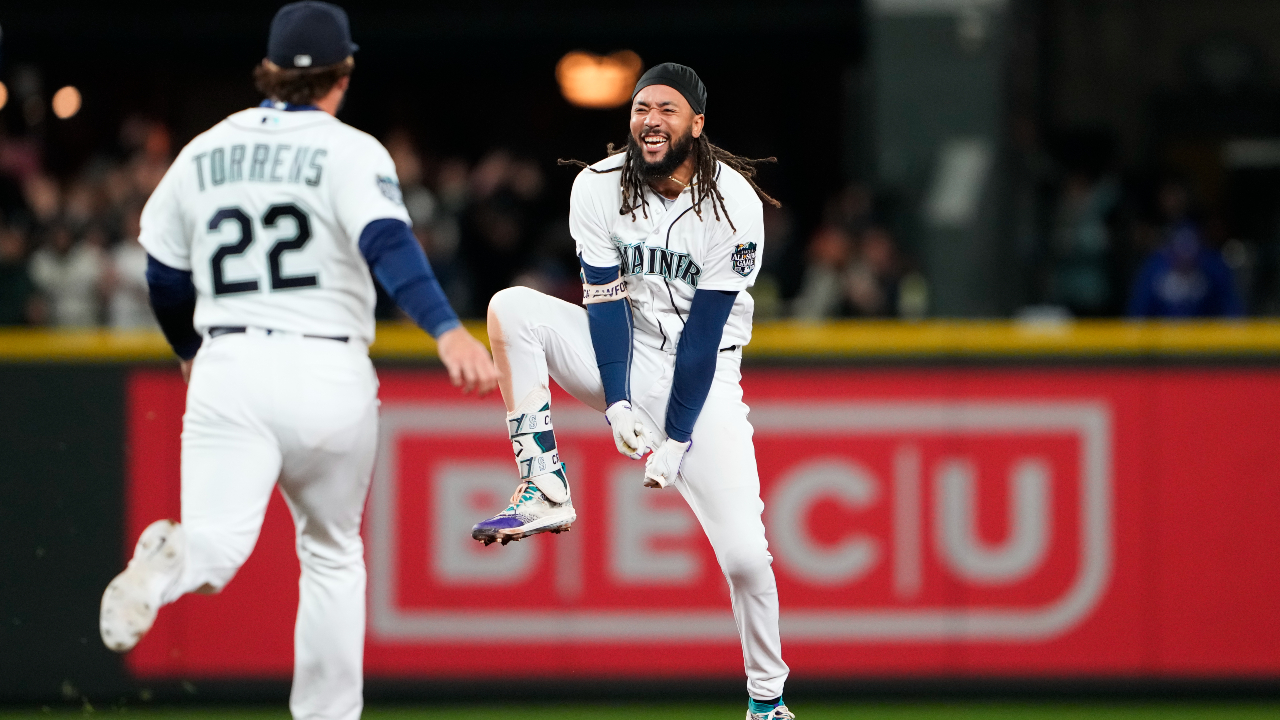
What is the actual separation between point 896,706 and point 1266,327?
2524 millimetres

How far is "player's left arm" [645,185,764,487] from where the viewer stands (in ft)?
16.7

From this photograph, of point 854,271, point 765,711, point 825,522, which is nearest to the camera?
point 765,711

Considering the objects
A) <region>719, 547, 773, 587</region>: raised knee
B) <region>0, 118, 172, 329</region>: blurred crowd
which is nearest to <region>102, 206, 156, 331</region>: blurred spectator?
<region>0, 118, 172, 329</region>: blurred crowd

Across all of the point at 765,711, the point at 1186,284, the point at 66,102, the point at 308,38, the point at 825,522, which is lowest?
Result: the point at 765,711

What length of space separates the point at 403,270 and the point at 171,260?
0.79 meters

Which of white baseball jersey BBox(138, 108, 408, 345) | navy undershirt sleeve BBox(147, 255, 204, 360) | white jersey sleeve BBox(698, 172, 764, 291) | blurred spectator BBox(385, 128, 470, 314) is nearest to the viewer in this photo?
white baseball jersey BBox(138, 108, 408, 345)

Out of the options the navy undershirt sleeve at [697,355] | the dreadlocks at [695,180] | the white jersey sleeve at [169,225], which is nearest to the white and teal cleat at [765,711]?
the navy undershirt sleeve at [697,355]

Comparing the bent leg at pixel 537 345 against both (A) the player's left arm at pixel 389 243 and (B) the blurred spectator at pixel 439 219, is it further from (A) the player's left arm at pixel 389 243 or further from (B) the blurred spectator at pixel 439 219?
(B) the blurred spectator at pixel 439 219

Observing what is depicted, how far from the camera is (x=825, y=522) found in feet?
24.9

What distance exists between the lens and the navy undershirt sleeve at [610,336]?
16.9 feet

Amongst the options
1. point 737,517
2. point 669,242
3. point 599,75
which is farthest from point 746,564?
point 599,75

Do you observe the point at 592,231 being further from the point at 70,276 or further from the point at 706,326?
the point at 70,276

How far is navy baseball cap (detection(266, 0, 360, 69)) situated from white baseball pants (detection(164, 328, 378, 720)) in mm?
821

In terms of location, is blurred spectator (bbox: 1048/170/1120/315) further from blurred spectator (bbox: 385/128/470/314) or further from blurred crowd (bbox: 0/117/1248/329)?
blurred spectator (bbox: 385/128/470/314)
